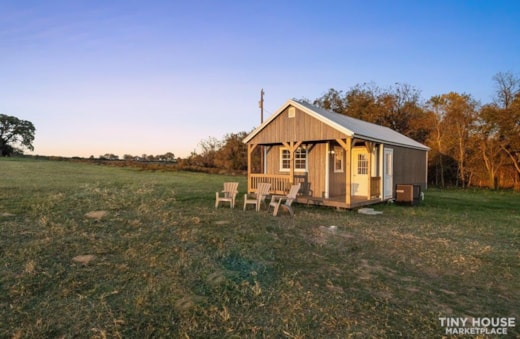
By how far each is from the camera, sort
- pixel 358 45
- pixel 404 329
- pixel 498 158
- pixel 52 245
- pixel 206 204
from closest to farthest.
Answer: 1. pixel 404 329
2. pixel 52 245
3. pixel 206 204
4. pixel 358 45
5. pixel 498 158

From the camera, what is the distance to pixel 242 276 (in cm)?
411

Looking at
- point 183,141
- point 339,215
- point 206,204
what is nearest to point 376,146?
point 339,215

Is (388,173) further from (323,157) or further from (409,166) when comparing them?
(323,157)

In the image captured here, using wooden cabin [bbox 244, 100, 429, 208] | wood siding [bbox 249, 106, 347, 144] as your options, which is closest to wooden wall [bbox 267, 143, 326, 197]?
wooden cabin [bbox 244, 100, 429, 208]

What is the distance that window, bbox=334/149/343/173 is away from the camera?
12.3 meters

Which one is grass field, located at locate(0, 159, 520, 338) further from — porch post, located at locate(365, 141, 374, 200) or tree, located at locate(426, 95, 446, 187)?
tree, located at locate(426, 95, 446, 187)

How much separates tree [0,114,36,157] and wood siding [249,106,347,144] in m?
51.9

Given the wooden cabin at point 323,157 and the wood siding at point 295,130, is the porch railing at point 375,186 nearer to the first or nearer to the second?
the wooden cabin at point 323,157

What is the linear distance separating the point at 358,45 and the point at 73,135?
2518 centimetres

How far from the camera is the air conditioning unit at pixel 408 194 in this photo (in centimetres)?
1173

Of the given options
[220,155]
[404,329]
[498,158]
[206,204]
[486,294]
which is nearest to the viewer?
[404,329]

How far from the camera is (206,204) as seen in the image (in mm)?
10328

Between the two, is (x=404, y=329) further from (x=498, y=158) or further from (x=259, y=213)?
(x=498, y=158)

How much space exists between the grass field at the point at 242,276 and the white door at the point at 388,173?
4.56 metres
